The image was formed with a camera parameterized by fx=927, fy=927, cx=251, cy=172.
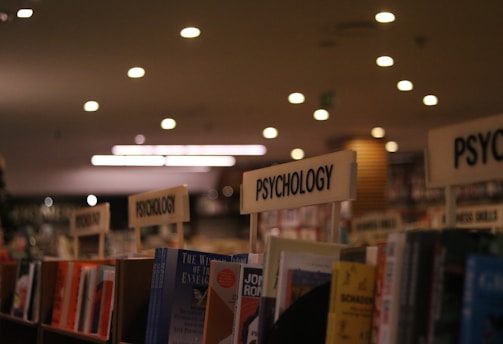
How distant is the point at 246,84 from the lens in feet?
32.2

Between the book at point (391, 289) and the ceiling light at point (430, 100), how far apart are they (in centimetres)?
876

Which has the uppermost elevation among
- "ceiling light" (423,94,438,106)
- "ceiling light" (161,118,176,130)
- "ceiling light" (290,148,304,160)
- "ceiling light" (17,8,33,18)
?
"ceiling light" (290,148,304,160)

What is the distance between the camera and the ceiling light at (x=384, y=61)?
856 cm

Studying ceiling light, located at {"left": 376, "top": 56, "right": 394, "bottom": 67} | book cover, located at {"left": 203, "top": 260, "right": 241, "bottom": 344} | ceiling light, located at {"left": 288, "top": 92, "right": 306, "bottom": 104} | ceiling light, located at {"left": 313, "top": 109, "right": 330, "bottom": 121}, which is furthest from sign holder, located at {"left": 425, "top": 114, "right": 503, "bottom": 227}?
ceiling light, located at {"left": 313, "top": 109, "right": 330, "bottom": 121}

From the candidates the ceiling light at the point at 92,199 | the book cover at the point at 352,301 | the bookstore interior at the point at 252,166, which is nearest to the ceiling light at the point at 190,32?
the bookstore interior at the point at 252,166

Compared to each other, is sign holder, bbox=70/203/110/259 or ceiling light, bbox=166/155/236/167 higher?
ceiling light, bbox=166/155/236/167

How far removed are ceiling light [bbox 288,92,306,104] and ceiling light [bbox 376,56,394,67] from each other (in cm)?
164

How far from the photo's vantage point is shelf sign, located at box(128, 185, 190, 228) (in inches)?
143

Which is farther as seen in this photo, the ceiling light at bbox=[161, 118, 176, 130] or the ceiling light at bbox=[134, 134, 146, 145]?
the ceiling light at bbox=[134, 134, 146, 145]

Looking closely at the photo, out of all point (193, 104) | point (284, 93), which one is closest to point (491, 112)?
point (284, 93)

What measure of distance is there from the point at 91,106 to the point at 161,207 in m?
7.35

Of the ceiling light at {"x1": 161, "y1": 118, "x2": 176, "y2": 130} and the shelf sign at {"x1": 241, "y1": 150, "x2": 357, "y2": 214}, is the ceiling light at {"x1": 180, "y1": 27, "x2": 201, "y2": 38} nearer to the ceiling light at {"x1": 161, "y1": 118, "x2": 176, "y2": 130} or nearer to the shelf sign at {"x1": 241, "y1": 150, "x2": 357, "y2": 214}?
the ceiling light at {"x1": 161, "y1": 118, "x2": 176, "y2": 130}

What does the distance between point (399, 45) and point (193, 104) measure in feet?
11.6

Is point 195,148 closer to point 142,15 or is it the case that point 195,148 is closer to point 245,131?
point 245,131
